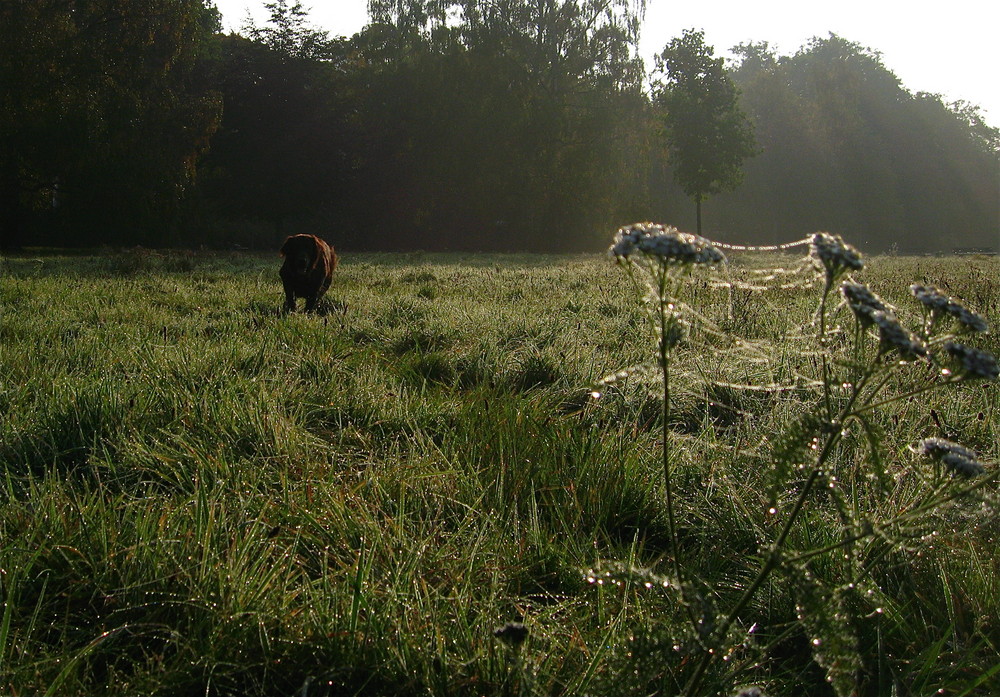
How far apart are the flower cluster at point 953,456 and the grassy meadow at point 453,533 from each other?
9cm

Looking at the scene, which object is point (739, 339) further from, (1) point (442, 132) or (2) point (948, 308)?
(1) point (442, 132)

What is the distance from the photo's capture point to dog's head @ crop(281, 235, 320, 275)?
22.8 feet

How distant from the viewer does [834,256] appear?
938 mm

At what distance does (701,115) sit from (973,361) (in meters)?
32.9

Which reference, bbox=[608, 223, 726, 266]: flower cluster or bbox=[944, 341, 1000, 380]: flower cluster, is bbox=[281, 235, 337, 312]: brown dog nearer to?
bbox=[608, 223, 726, 266]: flower cluster

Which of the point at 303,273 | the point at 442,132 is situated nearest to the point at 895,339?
the point at 303,273

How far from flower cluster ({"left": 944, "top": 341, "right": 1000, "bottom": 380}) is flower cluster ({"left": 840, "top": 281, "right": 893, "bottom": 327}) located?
0.10 meters

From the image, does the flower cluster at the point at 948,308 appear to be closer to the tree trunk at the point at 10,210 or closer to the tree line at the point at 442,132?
the tree trunk at the point at 10,210

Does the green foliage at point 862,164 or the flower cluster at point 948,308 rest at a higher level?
the green foliage at point 862,164

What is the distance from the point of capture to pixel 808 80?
197 feet

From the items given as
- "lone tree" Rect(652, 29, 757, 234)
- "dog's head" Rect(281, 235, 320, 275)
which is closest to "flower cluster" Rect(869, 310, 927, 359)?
"dog's head" Rect(281, 235, 320, 275)

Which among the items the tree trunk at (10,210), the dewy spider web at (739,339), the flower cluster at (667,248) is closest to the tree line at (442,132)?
the tree trunk at (10,210)

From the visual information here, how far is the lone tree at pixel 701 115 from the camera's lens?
3106cm

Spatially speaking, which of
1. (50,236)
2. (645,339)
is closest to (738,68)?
(50,236)
